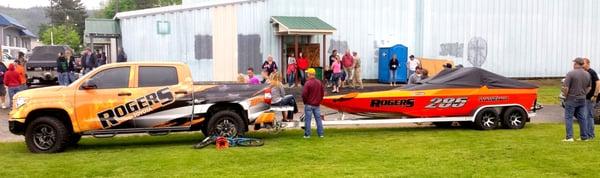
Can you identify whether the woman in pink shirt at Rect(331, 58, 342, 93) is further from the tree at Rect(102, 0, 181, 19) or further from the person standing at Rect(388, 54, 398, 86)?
the tree at Rect(102, 0, 181, 19)

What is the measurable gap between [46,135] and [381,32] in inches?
701

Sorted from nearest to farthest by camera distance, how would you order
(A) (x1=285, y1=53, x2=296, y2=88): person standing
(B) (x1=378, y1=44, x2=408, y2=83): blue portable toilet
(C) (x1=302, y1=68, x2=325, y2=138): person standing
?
(C) (x1=302, y1=68, x2=325, y2=138): person standing → (A) (x1=285, y1=53, x2=296, y2=88): person standing → (B) (x1=378, y1=44, x2=408, y2=83): blue portable toilet

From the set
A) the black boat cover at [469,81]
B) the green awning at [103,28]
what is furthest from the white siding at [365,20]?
the black boat cover at [469,81]

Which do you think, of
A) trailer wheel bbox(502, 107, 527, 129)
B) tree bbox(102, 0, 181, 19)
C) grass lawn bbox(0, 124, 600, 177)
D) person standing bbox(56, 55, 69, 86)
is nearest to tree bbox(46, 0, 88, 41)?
tree bbox(102, 0, 181, 19)

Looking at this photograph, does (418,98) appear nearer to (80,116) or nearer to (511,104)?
(511,104)

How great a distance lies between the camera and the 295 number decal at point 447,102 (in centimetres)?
1349

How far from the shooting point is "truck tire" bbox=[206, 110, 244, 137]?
11.9m

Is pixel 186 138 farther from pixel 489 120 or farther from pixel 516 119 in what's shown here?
pixel 516 119

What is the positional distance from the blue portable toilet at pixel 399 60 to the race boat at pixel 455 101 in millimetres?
11564

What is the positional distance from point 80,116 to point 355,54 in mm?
14943

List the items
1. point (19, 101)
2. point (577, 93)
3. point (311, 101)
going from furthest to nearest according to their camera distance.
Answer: point (311, 101) < point (577, 93) < point (19, 101)

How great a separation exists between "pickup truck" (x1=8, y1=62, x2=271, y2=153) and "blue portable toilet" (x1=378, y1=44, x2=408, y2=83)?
14781 millimetres

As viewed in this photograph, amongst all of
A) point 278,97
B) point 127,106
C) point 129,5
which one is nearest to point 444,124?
point 278,97

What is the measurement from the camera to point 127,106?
11266 millimetres
